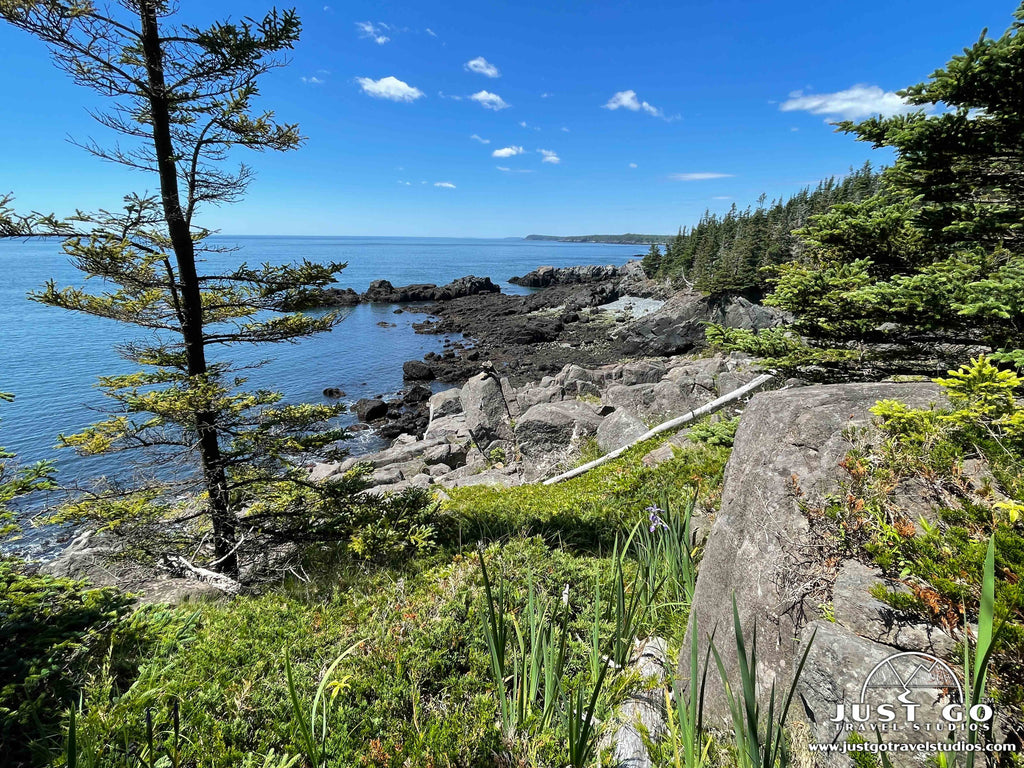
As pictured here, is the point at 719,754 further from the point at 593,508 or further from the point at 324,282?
the point at 324,282

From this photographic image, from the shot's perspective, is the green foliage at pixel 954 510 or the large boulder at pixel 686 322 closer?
the green foliage at pixel 954 510

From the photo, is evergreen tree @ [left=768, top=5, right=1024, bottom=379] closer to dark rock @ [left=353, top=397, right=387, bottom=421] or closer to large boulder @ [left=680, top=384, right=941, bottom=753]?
large boulder @ [left=680, top=384, right=941, bottom=753]

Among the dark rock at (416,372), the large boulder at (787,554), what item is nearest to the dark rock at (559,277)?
the dark rock at (416,372)

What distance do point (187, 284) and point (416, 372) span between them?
25293 mm

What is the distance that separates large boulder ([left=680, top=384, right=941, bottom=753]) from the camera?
7.22 feet

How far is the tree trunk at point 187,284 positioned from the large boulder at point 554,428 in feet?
29.5

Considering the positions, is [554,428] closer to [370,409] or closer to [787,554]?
[787,554]

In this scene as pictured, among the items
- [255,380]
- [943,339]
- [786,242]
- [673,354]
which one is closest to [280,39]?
[943,339]

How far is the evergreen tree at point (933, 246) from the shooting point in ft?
13.2

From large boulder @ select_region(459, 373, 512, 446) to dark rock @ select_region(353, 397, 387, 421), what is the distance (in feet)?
25.6

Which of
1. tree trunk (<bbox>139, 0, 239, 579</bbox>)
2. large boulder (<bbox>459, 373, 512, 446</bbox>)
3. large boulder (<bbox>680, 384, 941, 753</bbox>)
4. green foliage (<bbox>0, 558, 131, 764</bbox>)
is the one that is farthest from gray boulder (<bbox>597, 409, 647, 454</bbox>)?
green foliage (<bbox>0, 558, 131, 764</bbox>)

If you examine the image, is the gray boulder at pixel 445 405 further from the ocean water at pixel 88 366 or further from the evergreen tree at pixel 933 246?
the evergreen tree at pixel 933 246

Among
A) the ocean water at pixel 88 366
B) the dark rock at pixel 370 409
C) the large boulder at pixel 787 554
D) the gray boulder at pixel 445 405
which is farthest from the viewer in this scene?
the dark rock at pixel 370 409

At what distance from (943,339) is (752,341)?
190 cm
